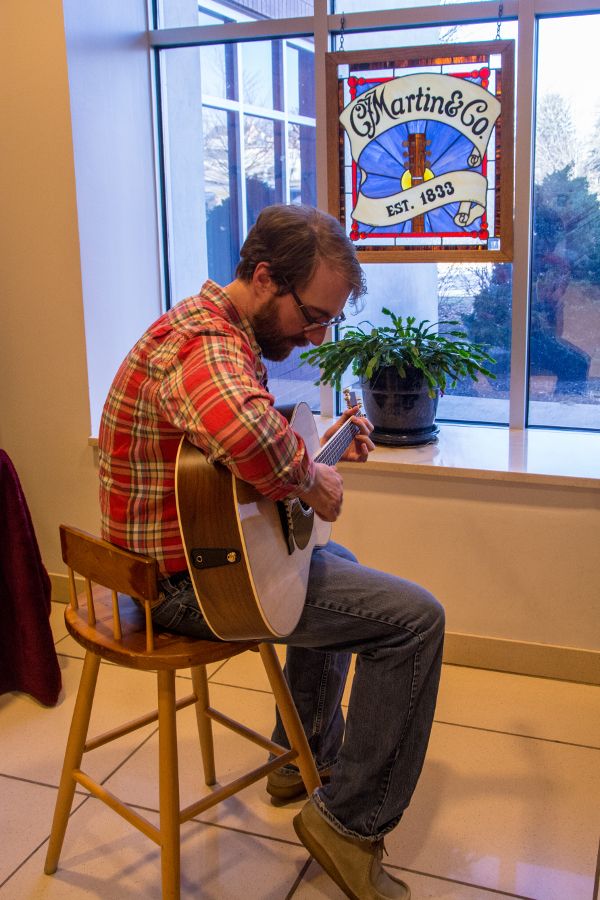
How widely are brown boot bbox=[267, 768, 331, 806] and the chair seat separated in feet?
1.50

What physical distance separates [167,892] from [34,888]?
1.23 ft

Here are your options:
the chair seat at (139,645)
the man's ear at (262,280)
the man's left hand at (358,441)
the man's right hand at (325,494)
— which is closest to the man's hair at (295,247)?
the man's ear at (262,280)

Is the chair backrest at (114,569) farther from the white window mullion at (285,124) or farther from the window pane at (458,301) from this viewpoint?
the white window mullion at (285,124)

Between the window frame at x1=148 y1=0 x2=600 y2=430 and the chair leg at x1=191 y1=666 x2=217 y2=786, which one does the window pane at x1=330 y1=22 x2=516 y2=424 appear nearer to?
the window frame at x1=148 y1=0 x2=600 y2=430

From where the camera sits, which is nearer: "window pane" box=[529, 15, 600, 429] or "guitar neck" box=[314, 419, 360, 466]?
"guitar neck" box=[314, 419, 360, 466]

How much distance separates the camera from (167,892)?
1697mm

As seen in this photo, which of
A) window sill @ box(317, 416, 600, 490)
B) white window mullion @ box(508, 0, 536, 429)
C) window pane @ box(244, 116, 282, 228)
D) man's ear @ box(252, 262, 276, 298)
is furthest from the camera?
window pane @ box(244, 116, 282, 228)

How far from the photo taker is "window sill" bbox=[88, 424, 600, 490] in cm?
258

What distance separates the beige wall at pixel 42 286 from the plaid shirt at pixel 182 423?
1363 mm

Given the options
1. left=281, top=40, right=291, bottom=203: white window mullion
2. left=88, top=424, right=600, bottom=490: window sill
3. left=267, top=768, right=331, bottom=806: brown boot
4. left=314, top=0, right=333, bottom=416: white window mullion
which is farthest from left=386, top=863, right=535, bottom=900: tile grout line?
left=281, top=40, right=291, bottom=203: white window mullion

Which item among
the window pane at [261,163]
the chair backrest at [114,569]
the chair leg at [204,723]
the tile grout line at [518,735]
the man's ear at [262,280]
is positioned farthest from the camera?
the window pane at [261,163]

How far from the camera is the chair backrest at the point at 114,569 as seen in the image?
1.63 meters

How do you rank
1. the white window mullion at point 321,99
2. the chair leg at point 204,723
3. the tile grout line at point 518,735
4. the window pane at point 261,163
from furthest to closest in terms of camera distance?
the window pane at point 261,163
the white window mullion at point 321,99
the tile grout line at point 518,735
the chair leg at point 204,723

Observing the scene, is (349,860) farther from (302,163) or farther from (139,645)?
(302,163)
